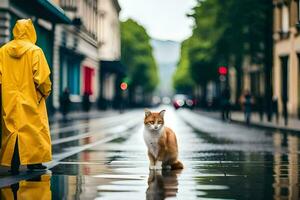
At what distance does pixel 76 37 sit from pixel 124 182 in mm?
45360

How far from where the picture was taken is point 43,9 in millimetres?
31781

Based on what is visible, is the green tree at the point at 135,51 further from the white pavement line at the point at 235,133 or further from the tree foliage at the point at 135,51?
the white pavement line at the point at 235,133

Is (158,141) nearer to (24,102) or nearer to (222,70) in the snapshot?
(24,102)

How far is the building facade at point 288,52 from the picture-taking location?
4234 centimetres

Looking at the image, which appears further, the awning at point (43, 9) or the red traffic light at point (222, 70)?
the red traffic light at point (222, 70)

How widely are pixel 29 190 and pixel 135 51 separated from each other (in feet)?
325

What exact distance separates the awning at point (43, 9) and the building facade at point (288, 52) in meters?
13.5

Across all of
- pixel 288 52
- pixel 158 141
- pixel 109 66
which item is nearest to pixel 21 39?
pixel 158 141

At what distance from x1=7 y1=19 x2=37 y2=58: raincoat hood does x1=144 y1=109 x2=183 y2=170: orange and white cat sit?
6.45 ft

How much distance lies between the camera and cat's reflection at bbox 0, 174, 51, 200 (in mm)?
7905

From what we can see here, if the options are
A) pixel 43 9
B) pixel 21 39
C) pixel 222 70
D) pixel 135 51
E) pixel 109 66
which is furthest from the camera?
pixel 135 51

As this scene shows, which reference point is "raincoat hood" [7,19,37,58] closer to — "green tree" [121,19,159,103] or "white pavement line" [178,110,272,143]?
"white pavement line" [178,110,272,143]

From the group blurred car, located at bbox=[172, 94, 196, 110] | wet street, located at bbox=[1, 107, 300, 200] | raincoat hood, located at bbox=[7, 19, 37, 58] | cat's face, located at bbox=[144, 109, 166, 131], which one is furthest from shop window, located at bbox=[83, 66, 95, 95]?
cat's face, located at bbox=[144, 109, 166, 131]

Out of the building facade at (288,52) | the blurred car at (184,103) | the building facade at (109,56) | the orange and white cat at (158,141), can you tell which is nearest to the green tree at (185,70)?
the blurred car at (184,103)
